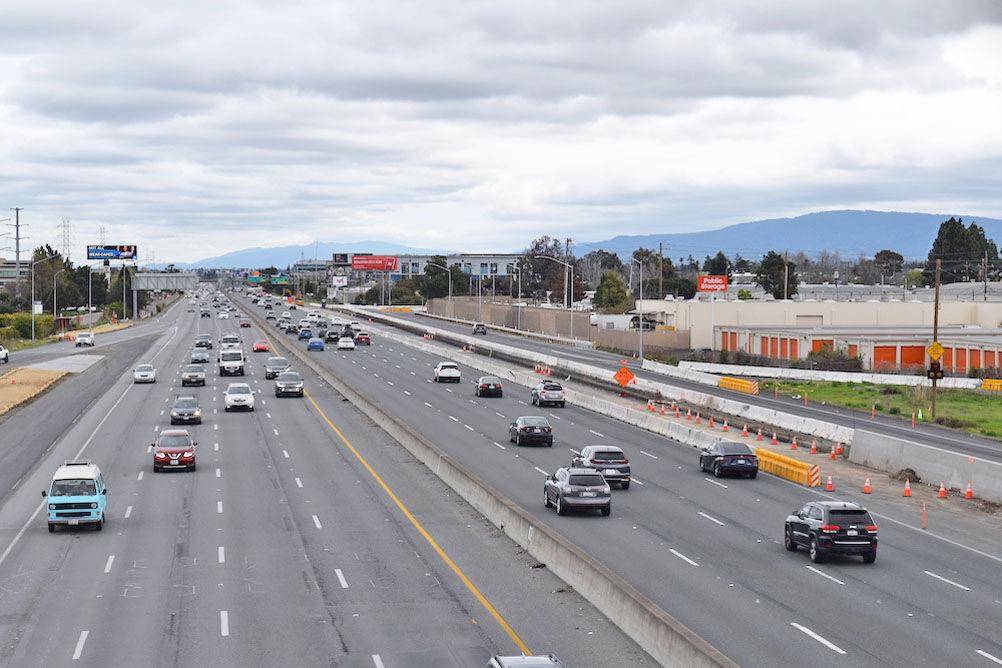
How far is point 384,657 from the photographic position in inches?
822

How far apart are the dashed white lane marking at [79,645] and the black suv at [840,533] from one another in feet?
51.7

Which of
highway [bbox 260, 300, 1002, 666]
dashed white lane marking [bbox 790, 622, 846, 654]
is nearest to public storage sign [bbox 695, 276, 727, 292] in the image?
highway [bbox 260, 300, 1002, 666]

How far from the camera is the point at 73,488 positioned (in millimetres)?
33094

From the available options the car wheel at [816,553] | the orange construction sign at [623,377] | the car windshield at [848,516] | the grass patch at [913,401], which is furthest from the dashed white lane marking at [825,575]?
the orange construction sign at [623,377]

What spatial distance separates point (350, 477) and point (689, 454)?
1493cm

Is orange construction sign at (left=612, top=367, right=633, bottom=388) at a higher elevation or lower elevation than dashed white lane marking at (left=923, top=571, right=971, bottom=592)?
higher

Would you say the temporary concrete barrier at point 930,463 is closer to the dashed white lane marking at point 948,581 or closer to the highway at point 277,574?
the dashed white lane marking at point 948,581

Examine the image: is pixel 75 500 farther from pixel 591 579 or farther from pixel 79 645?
pixel 591 579

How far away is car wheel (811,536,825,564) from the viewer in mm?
A: 28906

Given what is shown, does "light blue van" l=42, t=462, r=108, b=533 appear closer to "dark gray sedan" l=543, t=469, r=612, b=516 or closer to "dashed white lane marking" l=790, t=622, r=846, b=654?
"dark gray sedan" l=543, t=469, r=612, b=516

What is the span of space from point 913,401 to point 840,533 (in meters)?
46.3

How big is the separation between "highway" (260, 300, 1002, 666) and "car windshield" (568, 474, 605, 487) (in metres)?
0.92

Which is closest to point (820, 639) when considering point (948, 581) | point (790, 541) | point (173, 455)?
point (948, 581)

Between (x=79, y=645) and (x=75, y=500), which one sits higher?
(x=75, y=500)
